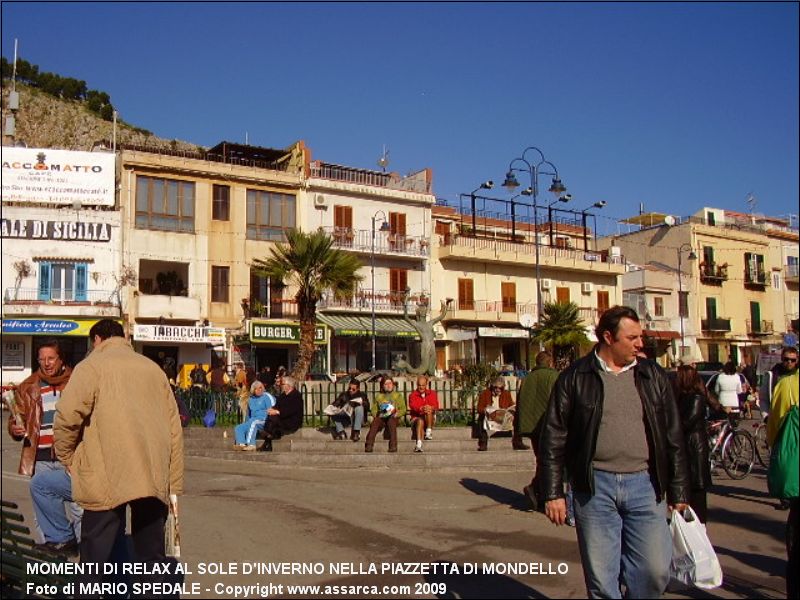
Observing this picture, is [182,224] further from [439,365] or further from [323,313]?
[439,365]

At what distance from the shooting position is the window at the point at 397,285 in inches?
1602

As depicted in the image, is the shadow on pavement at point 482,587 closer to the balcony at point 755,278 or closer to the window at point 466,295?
the window at point 466,295

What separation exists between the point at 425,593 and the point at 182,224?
3212 cm

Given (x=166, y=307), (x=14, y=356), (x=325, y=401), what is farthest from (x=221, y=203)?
(x=325, y=401)

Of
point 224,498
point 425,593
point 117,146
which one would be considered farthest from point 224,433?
point 117,146

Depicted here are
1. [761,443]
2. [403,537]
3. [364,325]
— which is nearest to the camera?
[403,537]

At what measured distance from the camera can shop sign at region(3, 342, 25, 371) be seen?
105 feet

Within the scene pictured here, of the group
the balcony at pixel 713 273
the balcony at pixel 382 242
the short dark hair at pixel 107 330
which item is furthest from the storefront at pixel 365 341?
the short dark hair at pixel 107 330

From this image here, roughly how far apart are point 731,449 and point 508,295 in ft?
109

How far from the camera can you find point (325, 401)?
16547 mm

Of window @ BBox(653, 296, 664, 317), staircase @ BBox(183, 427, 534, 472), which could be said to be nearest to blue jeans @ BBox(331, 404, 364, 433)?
staircase @ BBox(183, 427, 534, 472)

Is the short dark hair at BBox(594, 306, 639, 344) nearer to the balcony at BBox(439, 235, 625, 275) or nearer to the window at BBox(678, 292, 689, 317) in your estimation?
the balcony at BBox(439, 235, 625, 275)

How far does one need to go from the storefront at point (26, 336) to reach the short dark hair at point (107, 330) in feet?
93.3

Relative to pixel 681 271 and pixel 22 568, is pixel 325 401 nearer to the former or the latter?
pixel 22 568
